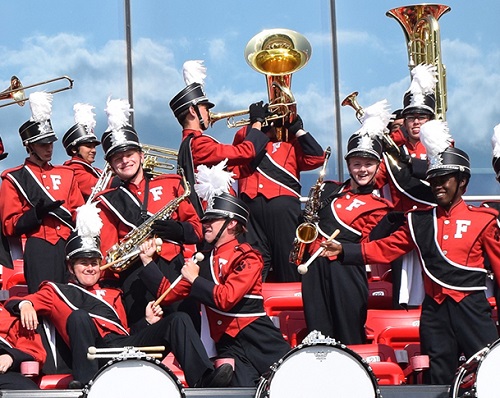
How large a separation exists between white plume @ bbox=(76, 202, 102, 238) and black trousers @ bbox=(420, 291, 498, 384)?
6.43 feet

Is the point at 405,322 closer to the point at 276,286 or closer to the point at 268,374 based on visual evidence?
the point at 276,286

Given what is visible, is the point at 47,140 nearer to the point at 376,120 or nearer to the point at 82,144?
the point at 82,144

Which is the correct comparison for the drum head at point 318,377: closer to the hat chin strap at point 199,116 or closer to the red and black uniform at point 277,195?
the red and black uniform at point 277,195

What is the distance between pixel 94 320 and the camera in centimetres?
793

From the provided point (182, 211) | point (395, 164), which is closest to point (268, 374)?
point (182, 211)

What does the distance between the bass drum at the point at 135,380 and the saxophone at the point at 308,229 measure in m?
2.11

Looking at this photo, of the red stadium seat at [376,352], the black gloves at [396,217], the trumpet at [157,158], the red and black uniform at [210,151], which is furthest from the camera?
the trumpet at [157,158]

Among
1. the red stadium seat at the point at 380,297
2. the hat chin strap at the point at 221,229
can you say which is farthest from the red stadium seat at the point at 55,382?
the red stadium seat at the point at 380,297

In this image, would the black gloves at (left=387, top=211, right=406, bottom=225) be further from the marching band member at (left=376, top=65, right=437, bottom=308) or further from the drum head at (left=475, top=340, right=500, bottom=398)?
the drum head at (left=475, top=340, right=500, bottom=398)

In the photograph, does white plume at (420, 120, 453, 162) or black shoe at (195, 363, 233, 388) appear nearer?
black shoe at (195, 363, 233, 388)

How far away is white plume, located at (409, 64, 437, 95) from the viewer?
9672mm

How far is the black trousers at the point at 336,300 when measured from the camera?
852 cm

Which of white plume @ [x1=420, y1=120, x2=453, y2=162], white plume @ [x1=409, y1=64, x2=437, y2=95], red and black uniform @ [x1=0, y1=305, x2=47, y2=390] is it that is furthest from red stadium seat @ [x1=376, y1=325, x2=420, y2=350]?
red and black uniform @ [x1=0, y1=305, x2=47, y2=390]

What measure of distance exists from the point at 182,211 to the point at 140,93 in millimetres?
4369
